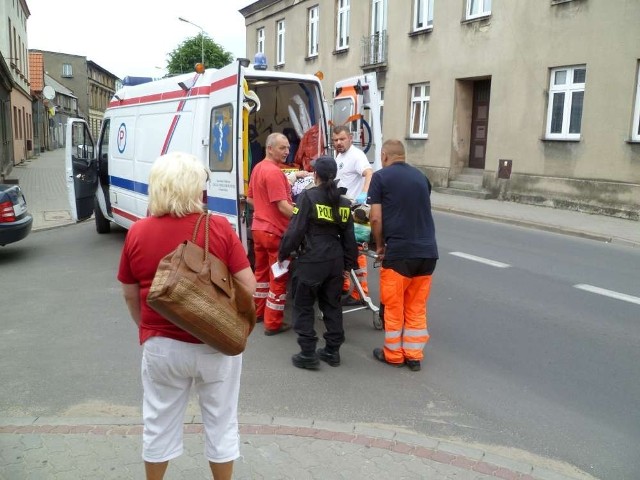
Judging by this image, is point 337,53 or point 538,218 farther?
point 337,53

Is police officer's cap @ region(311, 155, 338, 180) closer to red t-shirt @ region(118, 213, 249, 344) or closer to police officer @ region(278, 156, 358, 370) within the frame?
police officer @ region(278, 156, 358, 370)

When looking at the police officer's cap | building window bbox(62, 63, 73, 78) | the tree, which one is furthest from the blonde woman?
building window bbox(62, 63, 73, 78)

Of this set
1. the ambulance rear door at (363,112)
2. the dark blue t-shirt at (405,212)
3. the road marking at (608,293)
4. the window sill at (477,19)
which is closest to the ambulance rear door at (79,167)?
the ambulance rear door at (363,112)

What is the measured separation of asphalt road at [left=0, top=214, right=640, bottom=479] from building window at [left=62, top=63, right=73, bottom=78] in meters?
76.9

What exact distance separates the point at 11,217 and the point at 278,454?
22.2 feet

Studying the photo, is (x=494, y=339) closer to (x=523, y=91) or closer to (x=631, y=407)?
(x=631, y=407)

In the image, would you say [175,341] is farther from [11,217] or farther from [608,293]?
[11,217]

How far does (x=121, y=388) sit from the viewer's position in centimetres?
432

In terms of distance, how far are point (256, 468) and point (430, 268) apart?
2206 millimetres

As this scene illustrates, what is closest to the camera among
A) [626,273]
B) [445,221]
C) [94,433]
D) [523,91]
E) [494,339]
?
[94,433]

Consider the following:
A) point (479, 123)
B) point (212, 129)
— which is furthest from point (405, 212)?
point (479, 123)

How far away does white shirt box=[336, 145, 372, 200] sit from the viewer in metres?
6.77

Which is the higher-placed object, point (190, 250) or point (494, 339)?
point (190, 250)

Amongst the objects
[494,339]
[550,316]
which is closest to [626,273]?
[550,316]
